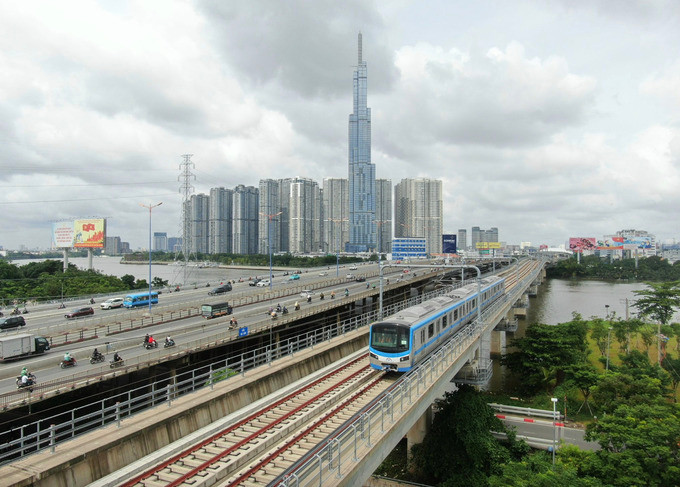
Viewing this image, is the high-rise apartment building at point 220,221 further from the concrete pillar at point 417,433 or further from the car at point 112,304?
the concrete pillar at point 417,433

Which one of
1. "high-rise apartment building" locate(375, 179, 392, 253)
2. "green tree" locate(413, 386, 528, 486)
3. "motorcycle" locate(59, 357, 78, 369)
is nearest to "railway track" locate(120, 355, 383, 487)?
"green tree" locate(413, 386, 528, 486)

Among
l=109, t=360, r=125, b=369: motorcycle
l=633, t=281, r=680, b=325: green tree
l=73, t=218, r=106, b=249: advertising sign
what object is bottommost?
l=633, t=281, r=680, b=325: green tree

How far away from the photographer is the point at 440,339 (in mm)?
23094

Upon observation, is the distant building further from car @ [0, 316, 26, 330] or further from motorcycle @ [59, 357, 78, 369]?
car @ [0, 316, 26, 330]

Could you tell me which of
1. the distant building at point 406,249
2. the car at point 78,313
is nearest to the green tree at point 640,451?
A: the distant building at point 406,249

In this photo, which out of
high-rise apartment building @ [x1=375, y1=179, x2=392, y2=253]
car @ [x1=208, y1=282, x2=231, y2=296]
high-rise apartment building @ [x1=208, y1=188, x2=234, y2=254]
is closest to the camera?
car @ [x1=208, y1=282, x2=231, y2=296]

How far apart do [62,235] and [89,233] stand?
565cm

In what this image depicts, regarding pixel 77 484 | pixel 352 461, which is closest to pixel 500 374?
→ pixel 352 461

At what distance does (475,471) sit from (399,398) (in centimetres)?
1010

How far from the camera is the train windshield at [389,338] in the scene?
1842cm

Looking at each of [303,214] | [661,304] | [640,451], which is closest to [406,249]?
[661,304]

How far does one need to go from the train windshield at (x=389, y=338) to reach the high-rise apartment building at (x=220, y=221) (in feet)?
463

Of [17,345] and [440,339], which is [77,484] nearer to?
[17,345]

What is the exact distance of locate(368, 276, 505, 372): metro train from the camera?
18422 millimetres
